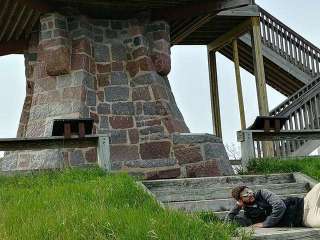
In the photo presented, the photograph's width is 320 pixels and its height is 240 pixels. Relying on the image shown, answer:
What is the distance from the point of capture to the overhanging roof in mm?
10352

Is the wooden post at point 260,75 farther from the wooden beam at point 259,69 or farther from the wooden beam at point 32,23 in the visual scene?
the wooden beam at point 32,23

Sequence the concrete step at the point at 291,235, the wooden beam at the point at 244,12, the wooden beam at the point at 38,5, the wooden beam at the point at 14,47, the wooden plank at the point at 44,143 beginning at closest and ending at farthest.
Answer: the concrete step at the point at 291,235 < the wooden plank at the point at 44,143 < the wooden beam at the point at 38,5 < the wooden beam at the point at 14,47 < the wooden beam at the point at 244,12

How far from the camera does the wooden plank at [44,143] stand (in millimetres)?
7570

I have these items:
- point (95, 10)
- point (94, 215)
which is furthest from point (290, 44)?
point (94, 215)

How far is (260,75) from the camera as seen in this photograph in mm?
13570

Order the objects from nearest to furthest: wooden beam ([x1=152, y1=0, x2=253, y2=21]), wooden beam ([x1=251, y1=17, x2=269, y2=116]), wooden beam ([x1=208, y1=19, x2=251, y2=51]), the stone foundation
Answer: the stone foundation, wooden beam ([x1=152, y1=0, x2=253, y2=21]), wooden beam ([x1=251, y1=17, x2=269, y2=116]), wooden beam ([x1=208, y1=19, x2=251, y2=51])

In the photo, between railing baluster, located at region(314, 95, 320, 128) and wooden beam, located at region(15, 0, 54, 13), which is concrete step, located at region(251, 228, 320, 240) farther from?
railing baluster, located at region(314, 95, 320, 128)

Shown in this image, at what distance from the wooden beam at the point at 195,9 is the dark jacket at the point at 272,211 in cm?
608

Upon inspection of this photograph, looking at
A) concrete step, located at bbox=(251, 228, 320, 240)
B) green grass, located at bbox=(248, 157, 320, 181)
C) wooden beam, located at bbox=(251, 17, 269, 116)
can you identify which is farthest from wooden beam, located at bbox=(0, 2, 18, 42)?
concrete step, located at bbox=(251, 228, 320, 240)

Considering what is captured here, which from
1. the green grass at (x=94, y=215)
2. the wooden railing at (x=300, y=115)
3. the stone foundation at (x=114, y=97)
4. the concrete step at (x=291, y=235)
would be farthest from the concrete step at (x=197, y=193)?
the wooden railing at (x=300, y=115)

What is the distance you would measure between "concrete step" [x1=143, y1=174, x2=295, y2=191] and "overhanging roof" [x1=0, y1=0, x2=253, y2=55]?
14.5 ft

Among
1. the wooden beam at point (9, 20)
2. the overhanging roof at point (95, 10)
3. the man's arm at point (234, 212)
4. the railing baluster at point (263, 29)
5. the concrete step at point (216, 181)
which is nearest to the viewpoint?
the man's arm at point (234, 212)

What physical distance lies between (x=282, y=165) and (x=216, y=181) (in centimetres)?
150

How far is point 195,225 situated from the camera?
4324mm
